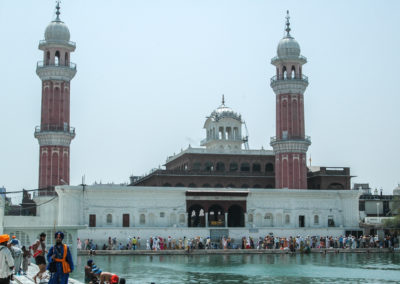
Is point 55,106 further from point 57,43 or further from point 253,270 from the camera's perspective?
point 253,270

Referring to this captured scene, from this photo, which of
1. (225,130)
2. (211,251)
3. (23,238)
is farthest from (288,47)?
(23,238)

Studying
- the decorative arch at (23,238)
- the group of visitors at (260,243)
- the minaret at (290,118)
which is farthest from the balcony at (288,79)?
the decorative arch at (23,238)

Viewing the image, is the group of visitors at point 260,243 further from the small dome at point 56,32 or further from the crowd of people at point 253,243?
the small dome at point 56,32

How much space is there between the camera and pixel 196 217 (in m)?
58.3

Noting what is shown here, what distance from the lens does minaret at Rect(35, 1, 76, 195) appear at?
57.2 meters

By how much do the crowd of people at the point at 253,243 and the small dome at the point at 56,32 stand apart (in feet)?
66.8

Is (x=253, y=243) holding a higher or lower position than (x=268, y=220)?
lower

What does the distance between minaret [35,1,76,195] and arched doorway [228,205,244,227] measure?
49.4ft

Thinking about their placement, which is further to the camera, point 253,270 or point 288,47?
point 288,47

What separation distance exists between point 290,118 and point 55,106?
22.0 m

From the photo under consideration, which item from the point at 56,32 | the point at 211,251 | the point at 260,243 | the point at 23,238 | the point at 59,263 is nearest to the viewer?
the point at 59,263

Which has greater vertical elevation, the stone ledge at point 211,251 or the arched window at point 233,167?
the arched window at point 233,167

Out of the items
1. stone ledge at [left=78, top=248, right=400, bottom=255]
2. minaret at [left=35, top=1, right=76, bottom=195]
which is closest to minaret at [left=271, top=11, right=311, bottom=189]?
stone ledge at [left=78, top=248, right=400, bottom=255]

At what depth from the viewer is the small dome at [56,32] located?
5888cm
